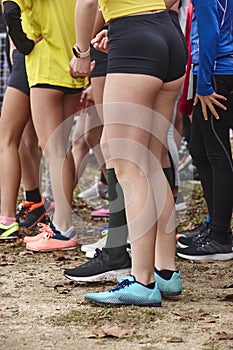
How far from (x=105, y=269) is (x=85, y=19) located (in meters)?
1.32

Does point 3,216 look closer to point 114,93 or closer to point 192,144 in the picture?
point 192,144

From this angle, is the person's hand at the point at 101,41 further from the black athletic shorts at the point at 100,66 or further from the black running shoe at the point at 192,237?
the black running shoe at the point at 192,237

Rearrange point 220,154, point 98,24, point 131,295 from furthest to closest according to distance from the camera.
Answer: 1. point 220,154
2. point 98,24
3. point 131,295

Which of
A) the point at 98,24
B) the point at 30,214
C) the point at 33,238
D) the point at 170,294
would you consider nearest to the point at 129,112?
the point at 170,294

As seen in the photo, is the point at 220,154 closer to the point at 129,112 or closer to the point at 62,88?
the point at 62,88

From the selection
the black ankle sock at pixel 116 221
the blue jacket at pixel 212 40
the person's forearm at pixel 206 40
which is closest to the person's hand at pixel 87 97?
the blue jacket at pixel 212 40

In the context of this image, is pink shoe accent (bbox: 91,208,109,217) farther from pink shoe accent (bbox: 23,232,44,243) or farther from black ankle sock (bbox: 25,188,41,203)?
pink shoe accent (bbox: 23,232,44,243)

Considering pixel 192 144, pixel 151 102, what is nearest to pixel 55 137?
pixel 192 144

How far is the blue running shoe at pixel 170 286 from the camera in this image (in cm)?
377

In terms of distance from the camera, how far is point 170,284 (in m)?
3.77

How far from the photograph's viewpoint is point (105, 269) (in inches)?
160

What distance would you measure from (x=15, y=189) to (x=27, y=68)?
92 cm

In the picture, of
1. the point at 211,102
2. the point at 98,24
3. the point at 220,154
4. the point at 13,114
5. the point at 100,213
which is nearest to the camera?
the point at 98,24

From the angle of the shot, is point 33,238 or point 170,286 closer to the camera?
point 170,286
